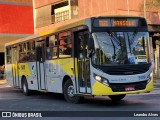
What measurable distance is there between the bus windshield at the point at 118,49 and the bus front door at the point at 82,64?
2.06ft

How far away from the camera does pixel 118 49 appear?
13547 mm

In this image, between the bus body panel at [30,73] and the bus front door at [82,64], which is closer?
the bus front door at [82,64]

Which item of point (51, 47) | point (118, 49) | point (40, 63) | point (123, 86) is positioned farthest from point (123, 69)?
point (40, 63)

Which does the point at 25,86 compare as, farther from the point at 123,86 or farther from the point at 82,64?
the point at 123,86

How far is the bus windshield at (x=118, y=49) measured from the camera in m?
13.4

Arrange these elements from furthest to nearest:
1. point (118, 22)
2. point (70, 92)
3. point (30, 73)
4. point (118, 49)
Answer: point (30, 73), point (70, 92), point (118, 22), point (118, 49)

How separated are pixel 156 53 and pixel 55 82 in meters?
15.9

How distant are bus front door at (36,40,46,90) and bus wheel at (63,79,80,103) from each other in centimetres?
226

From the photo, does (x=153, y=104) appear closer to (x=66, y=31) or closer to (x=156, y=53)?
(x=66, y=31)

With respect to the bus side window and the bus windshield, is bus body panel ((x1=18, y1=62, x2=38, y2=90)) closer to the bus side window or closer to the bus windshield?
the bus side window

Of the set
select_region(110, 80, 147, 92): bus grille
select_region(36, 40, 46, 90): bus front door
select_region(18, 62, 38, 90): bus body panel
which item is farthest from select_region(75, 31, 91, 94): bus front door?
select_region(18, 62, 38, 90): bus body panel

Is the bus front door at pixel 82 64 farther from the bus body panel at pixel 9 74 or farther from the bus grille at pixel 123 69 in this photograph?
the bus body panel at pixel 9 74

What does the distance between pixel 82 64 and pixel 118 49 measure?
4.81ft

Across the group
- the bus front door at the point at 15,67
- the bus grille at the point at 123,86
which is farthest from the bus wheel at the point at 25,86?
the bus grille at the point at 123,86
